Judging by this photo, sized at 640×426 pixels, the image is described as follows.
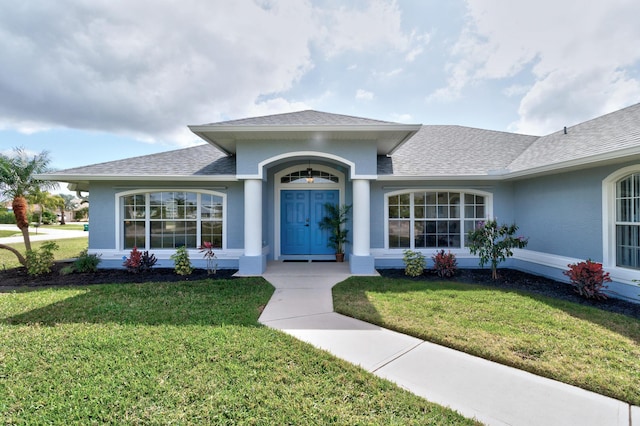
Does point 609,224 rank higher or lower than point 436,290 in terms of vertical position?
higher

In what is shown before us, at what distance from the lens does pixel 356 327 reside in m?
4.44

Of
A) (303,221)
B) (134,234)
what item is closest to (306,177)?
(303,221)

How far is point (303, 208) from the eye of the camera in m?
10.3

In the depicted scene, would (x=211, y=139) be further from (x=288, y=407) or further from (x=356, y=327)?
(x=288, y=407)

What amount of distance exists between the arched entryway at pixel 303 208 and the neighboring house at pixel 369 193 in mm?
37

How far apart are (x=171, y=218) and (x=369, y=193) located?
6616mm

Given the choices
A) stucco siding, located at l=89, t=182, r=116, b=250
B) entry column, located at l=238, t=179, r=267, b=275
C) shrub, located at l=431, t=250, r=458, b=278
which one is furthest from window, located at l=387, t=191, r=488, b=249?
stucco siding, located at l=89, t=182, r=116, b=250

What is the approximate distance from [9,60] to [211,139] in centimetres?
778

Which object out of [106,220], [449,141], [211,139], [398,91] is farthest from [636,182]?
[106,220]

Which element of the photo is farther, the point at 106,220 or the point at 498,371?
the point at 106,220

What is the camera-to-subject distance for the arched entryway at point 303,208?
10203mm

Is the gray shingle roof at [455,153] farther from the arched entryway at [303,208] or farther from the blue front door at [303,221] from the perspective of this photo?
the blue front door at [303,221]

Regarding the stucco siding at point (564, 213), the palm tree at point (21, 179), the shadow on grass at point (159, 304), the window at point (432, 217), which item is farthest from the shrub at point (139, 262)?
the stucco siding at point (564, 213)

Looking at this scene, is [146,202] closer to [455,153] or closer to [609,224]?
[455,153]
